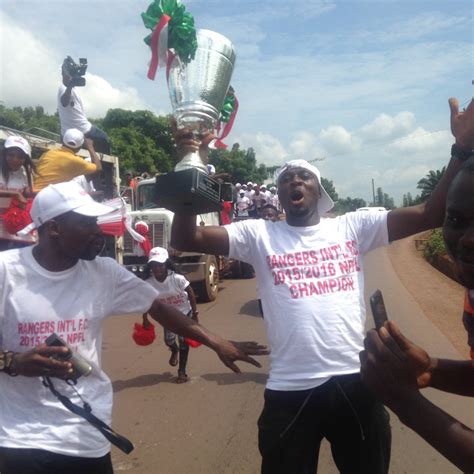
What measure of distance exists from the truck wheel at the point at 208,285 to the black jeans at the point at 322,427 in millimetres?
8551

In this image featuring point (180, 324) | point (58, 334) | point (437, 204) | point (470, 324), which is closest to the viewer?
point (470, 324)

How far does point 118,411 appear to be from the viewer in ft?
17.4

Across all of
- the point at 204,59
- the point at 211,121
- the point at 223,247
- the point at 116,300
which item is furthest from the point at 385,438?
the point at 204,59

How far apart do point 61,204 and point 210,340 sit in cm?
96

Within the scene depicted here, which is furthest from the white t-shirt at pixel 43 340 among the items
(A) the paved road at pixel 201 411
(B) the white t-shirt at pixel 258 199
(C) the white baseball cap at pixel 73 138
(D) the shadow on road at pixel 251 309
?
(B) the white t-shirt at pixel 258 199

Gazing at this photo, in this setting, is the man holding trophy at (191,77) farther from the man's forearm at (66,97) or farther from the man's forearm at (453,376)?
the man's forearm at (66,97)

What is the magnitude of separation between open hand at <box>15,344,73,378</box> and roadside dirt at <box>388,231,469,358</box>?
19.3ft

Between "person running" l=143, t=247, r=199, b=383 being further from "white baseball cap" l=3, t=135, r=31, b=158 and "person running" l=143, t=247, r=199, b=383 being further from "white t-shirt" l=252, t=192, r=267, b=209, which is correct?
"white t-shirt" l=252, t=192, r=267, b=209

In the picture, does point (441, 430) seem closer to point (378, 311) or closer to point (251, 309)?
point (378, 311)

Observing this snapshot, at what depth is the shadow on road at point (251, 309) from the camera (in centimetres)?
989

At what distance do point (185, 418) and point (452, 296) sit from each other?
326 inches

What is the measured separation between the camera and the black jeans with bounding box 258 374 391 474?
263cm

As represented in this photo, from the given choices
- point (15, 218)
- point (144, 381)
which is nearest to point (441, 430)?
point (15, 218)

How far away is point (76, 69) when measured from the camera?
5145mm
